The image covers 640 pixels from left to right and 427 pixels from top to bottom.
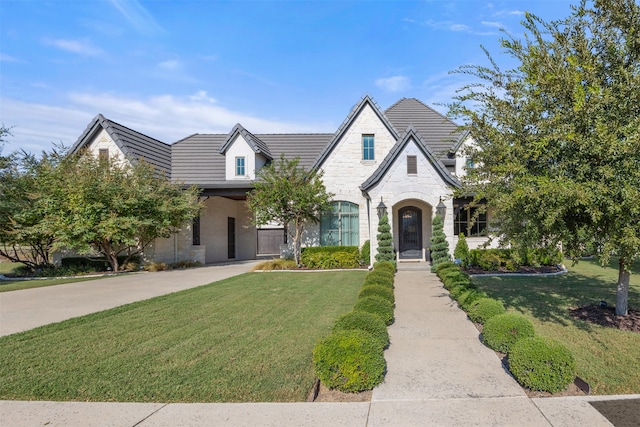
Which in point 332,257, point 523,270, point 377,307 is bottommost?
point 523,270

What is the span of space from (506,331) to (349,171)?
13.5 meters

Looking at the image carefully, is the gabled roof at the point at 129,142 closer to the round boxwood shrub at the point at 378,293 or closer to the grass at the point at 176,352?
the grass at the point at 176,352

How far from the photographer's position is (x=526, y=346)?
4477 mm

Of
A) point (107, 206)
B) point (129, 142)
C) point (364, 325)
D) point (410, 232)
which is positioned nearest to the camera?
point (364, 325)

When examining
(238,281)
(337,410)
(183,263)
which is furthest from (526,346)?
(183,263)

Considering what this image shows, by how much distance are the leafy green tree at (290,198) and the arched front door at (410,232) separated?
3629 mm

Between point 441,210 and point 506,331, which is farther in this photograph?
point 441,210

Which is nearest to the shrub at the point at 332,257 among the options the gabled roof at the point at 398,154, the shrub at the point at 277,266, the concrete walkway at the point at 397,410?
the shrub at the point at 277,266

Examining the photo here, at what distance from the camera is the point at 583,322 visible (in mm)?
6816

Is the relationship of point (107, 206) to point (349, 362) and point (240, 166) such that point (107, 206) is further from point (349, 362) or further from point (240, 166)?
point (349, 362)

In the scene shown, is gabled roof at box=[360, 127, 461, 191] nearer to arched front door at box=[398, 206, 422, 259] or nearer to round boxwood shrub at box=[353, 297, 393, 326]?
arched front door at box=[398, 206, 422, 259]

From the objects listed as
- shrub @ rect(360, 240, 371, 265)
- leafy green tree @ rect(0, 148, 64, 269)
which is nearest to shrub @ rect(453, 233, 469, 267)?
shrub @ rect(360, 240, 371, 265)

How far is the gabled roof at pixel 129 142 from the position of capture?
19.2 metres

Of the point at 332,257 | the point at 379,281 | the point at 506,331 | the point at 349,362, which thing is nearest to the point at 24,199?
the point at 332,257
